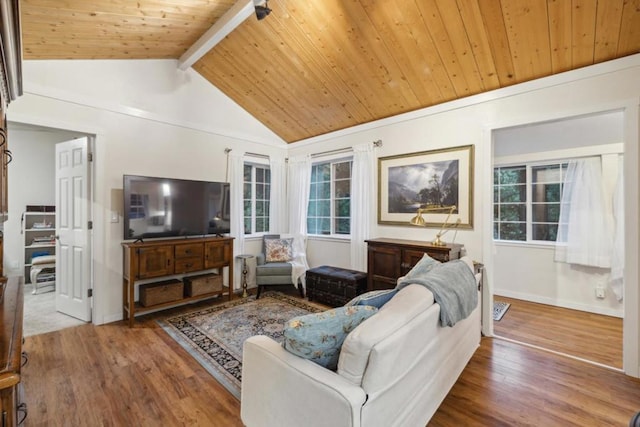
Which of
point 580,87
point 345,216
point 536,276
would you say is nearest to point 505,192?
point 536,276

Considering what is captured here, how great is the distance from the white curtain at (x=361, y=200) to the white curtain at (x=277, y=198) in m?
1.50

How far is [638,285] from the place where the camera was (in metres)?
2.43

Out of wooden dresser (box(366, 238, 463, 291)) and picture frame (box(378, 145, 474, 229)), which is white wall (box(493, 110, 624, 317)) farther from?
wooden dresser (box(366, 238, 463, 291))

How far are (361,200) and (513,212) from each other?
8.09 ft

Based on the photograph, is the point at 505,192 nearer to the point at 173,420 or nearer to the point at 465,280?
the point at 465,280

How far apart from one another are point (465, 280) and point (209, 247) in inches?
125

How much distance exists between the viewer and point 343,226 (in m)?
4.86

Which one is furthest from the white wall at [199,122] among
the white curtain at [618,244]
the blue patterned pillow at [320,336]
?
the blue patterned pillow at [320,336]

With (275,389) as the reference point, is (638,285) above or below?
above

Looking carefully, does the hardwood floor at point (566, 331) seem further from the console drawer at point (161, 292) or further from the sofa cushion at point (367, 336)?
the console drawer at point (161, 292)

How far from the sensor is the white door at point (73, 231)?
11.5ft

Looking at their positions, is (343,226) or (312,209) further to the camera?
(312,209)

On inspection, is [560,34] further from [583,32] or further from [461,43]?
[461,43]

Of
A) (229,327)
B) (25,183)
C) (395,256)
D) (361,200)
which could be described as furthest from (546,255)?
(25,183)
